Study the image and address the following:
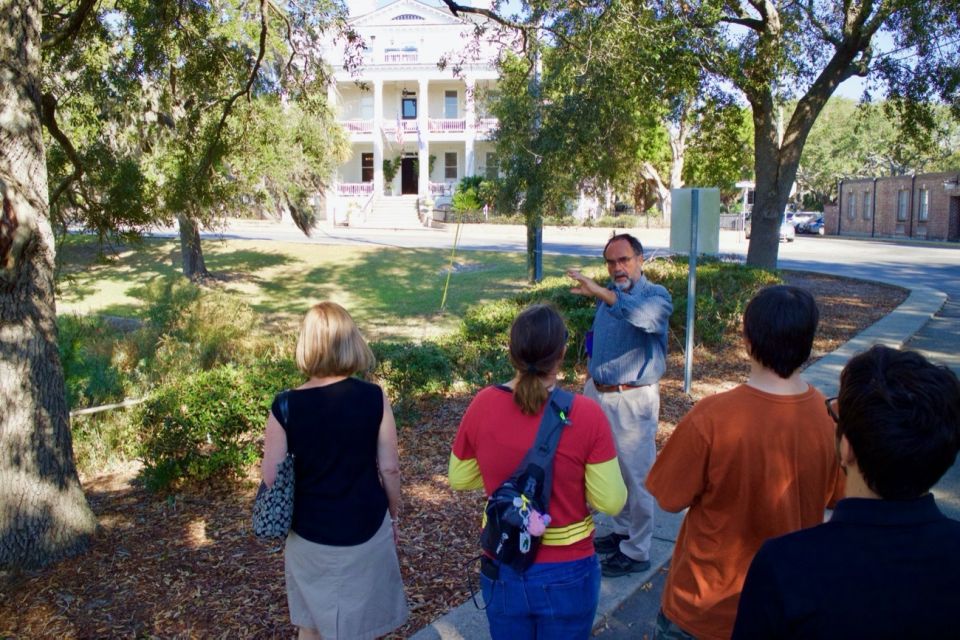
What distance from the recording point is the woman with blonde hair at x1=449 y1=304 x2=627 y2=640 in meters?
2.59

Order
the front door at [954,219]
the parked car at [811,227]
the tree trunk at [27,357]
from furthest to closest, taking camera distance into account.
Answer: the parked car at [811,227] < the front door at [954,219] < the tree trunk at [27,357]

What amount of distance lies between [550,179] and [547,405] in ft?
32.2

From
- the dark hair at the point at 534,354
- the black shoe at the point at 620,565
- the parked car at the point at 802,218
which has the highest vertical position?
the parked car at the point at 802,218

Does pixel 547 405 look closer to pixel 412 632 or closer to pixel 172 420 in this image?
pixel 412 632

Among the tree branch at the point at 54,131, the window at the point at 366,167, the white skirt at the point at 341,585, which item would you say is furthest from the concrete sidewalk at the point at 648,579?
the window at the point at 366,167

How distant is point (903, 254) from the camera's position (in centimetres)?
3011

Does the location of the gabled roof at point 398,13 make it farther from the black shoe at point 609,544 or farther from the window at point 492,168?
the black shoe at point 609,544

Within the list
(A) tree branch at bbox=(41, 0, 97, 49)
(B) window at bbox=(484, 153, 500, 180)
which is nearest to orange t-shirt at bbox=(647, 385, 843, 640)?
(A) tree branch at bbox=(41, 0, 97, 49)

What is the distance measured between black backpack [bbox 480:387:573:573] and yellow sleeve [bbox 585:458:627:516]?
0.16 metres

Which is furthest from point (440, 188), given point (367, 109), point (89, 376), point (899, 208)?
point (89, 376)

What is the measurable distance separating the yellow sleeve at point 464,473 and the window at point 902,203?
49.7m

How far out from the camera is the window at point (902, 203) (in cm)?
4553

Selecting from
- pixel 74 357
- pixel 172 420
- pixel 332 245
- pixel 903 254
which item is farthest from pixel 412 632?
pixel 903 254

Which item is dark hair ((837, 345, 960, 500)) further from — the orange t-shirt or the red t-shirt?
the red t-shirt
